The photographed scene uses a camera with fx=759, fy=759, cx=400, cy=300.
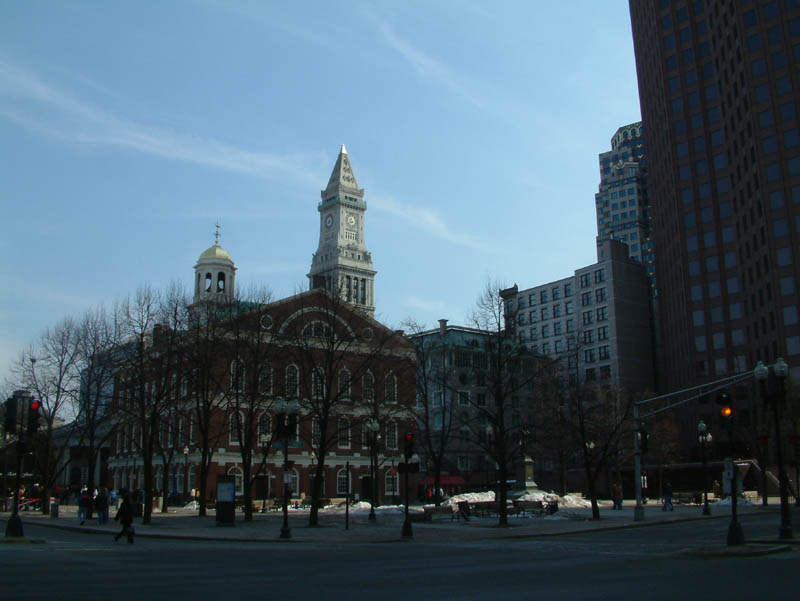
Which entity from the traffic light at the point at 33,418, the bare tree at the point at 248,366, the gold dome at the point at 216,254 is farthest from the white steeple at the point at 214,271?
the traffic light at the point at 33,418

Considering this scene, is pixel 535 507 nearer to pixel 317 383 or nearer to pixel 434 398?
pixel 317 383

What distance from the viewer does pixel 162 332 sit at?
155 ft

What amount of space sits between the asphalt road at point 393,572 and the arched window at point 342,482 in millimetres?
47237

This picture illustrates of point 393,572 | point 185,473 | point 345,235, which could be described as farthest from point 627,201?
point 393,572

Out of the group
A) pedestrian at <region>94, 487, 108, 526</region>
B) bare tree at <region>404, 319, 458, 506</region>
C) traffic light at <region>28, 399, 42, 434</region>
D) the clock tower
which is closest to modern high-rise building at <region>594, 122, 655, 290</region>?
the clock tower

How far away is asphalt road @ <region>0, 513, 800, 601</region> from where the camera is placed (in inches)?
501

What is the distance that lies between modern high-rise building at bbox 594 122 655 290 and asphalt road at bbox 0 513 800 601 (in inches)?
6299

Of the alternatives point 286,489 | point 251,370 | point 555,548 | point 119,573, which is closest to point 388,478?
point 251,370

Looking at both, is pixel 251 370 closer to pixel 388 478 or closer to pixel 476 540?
pixel 476 540

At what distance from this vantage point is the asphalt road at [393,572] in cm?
1273

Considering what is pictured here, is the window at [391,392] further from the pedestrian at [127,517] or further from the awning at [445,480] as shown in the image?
the pedestrian at [127,517]

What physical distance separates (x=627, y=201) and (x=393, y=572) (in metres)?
180

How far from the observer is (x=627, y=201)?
185250 mm

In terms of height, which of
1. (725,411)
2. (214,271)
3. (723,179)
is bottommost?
(725,411)
